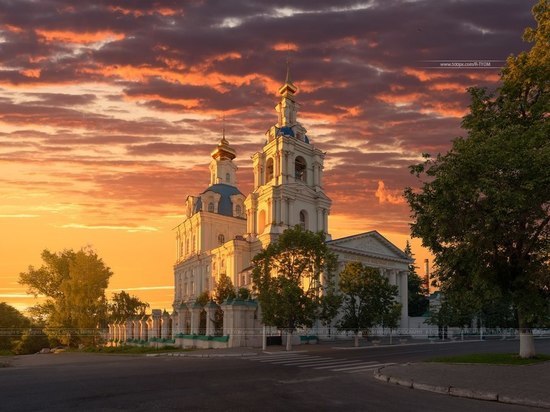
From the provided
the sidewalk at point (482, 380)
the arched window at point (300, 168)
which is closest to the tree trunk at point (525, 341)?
the sidewalk at point (482, 380)

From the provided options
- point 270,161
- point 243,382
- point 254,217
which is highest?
point 270,161

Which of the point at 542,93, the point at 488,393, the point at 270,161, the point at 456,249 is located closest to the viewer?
the point at 488,393

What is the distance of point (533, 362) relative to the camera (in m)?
21.8

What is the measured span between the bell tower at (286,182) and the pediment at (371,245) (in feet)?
14.8

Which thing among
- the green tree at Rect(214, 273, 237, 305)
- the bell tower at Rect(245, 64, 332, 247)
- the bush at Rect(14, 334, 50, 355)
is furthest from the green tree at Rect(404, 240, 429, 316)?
the bush at Rect(14, 334, 50, 355)

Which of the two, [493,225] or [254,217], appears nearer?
[493,225]

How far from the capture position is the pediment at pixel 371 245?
68119mm

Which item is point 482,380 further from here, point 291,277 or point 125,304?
point 125,304

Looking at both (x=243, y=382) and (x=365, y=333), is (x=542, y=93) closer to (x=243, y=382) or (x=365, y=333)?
(x=243, y=382)

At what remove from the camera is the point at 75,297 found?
62.5 meters

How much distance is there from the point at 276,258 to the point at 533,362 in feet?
Result: 83.2

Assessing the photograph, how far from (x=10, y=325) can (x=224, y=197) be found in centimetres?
4020

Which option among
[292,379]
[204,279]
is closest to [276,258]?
[292,379]

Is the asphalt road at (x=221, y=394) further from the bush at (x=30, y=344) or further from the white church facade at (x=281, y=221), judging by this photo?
the bush at (x=30, y=344)
